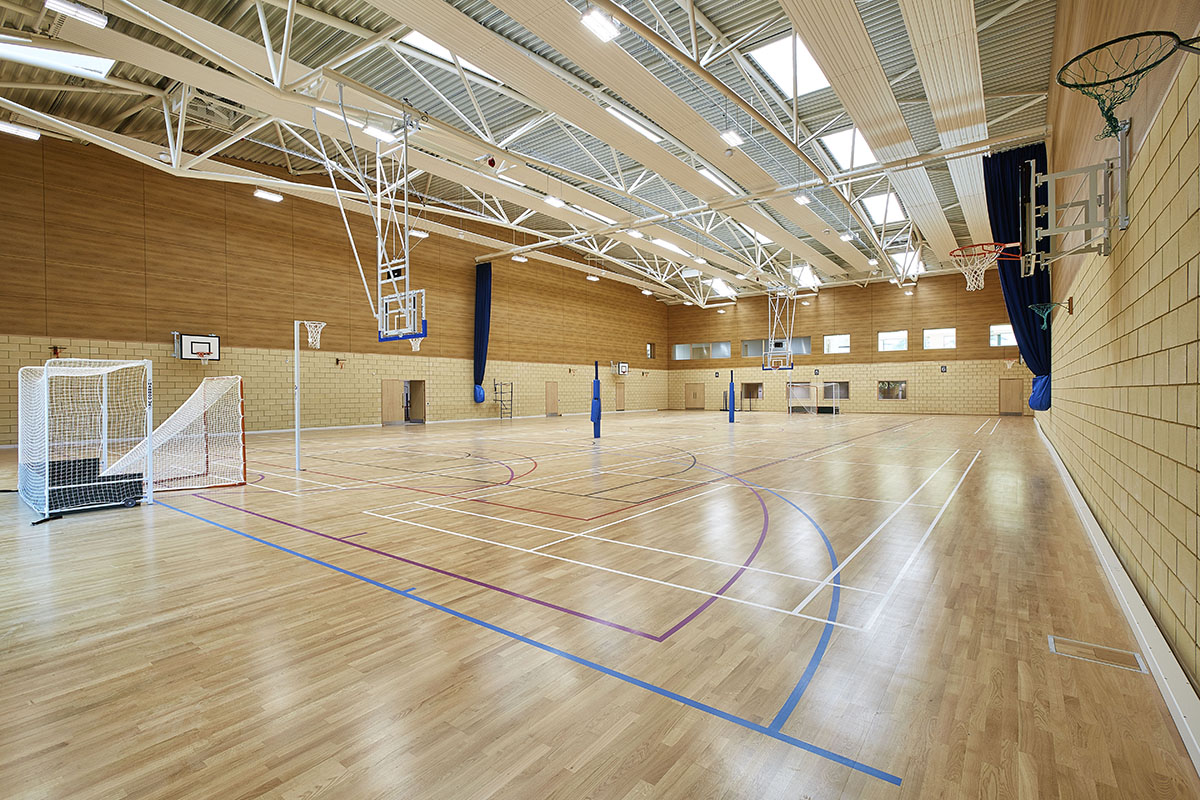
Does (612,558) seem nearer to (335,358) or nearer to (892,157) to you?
(892,157)

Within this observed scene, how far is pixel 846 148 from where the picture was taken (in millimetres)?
14297

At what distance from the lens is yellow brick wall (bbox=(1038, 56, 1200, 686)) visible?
2625 mm

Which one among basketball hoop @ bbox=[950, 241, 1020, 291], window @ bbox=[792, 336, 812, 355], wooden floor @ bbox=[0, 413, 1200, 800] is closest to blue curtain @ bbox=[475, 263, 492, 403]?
basketball hoop @ bbox=[950, 241, 1020, 291]

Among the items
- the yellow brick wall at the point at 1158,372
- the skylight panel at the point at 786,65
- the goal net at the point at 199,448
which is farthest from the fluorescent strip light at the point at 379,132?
the yellow brick wall at the point at 1158,372

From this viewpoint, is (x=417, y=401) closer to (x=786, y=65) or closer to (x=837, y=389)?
(x=786, y=65)

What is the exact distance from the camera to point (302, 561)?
492 centimetres

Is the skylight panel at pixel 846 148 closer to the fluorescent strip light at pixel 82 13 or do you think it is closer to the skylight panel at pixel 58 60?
the fluorescent strip light at pixel 82 13

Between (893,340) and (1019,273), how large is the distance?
18.3m

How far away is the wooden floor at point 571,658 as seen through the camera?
221 centimetres

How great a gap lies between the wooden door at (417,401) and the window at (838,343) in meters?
21.6

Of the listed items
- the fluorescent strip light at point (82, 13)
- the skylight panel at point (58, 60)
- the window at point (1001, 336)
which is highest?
the skylight panel at point (58, 60)

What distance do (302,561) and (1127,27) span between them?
24.9 feet

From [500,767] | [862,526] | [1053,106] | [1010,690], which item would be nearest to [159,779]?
[500,767]

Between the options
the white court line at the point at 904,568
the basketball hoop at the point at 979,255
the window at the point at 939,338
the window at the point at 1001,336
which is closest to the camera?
the white court line at the point at 904,568
